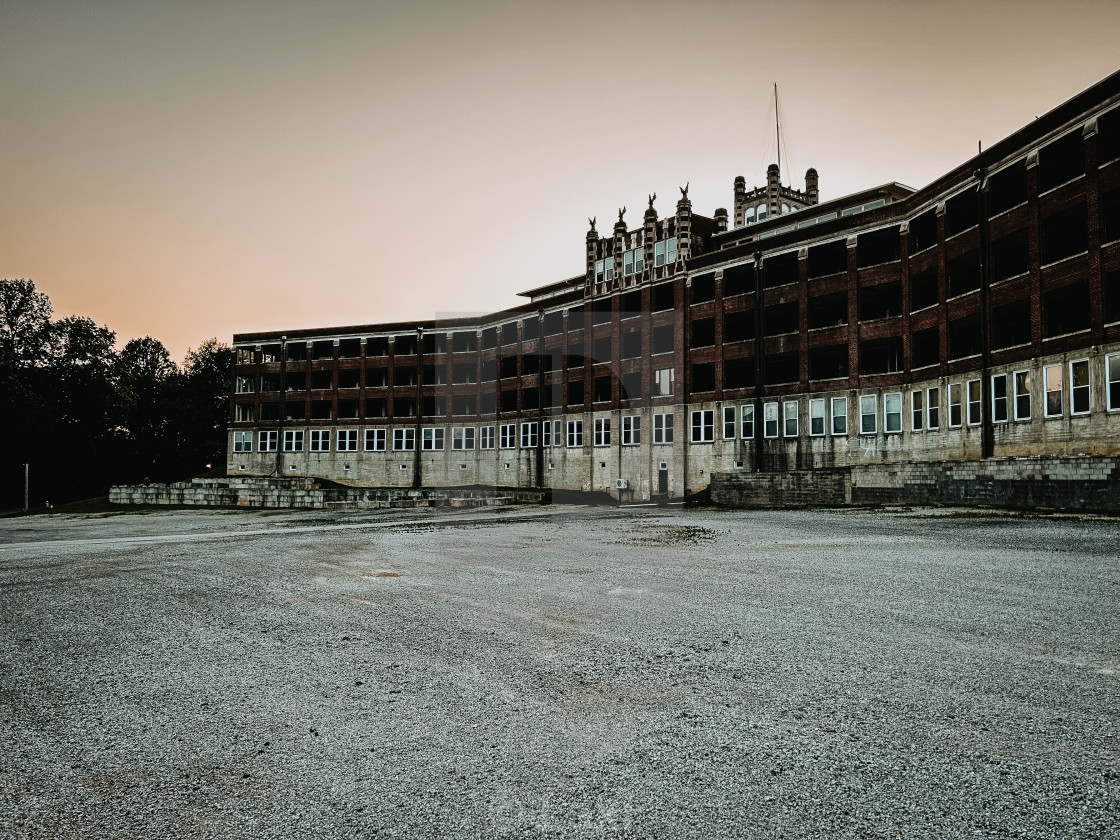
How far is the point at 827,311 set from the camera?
144 ft

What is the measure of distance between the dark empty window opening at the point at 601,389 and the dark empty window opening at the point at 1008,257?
2635 centimetres

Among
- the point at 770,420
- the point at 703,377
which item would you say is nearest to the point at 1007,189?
the point at 770,420

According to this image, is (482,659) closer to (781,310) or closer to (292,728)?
(292,728)

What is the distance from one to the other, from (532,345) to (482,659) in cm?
5417

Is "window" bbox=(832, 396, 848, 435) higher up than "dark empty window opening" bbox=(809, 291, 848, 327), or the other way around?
"dark empty window opening" bbox=(809, 291, 848, 327)

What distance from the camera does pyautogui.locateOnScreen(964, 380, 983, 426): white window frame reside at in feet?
108

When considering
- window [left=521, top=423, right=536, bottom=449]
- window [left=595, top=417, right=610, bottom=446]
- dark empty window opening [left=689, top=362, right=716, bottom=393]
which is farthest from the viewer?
window [left=521, top=423, right=536, bottom=449]

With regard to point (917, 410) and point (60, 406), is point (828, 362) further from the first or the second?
→ point (60, 406)

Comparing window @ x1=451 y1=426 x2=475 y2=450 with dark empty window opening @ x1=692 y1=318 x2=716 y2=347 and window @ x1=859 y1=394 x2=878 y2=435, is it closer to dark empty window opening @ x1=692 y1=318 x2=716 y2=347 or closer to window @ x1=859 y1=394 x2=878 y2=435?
dark empty window opening @ x1=692 y1=318 x2=716 y2=347

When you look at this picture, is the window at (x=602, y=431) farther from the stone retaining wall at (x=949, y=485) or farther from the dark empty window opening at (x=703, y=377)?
the stone retaining wall at (x=949, y=485)

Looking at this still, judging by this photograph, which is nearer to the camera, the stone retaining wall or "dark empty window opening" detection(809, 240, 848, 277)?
the stone retaining wall

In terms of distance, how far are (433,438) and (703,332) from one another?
29428mm

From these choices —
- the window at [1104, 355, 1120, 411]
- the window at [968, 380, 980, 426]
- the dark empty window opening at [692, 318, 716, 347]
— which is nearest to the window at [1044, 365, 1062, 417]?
the window at [1104, 355, 1120, 411]

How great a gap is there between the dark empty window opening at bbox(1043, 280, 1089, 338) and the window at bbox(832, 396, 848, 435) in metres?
11.9
